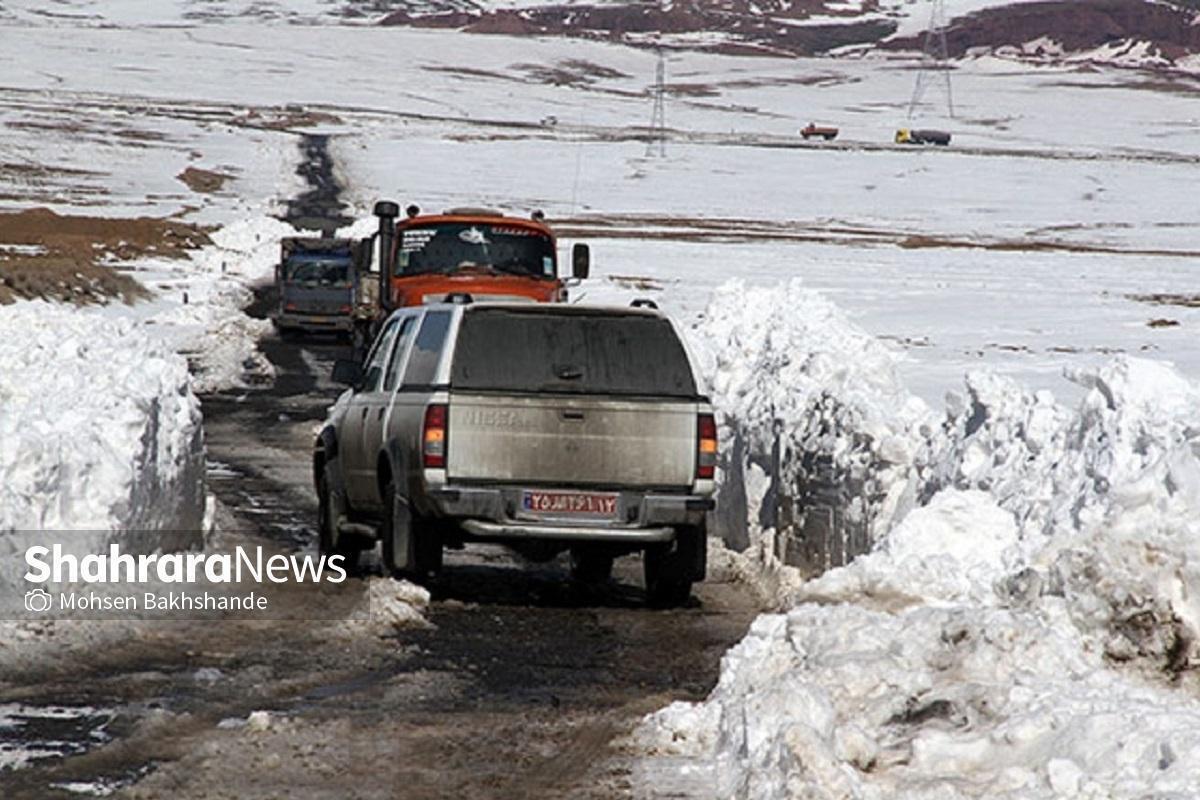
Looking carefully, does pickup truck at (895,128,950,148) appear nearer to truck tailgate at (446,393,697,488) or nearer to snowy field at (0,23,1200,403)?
snowy field at (0,23,1200,403)

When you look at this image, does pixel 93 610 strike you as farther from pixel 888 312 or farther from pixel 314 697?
pixel 888 312

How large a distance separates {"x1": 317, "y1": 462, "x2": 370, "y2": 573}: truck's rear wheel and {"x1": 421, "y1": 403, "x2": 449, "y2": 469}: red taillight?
209cm

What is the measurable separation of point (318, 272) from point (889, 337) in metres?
10.9

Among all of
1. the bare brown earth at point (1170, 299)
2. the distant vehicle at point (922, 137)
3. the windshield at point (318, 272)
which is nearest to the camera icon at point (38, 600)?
the windshield at point (318, 272)

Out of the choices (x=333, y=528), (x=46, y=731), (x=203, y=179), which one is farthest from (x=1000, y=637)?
(x=203, y=179)

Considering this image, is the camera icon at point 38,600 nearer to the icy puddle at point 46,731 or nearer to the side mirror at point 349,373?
the icy puddle at point 46,731

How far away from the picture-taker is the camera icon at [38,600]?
10.7m

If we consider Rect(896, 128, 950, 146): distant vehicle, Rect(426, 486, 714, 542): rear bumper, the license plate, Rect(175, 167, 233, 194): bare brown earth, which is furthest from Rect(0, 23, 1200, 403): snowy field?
the license plate

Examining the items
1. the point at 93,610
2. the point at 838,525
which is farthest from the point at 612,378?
the point at 93,610

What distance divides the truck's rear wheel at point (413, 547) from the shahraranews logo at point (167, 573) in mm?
858

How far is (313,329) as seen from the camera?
3919cm

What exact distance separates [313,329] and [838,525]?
26.6 meters

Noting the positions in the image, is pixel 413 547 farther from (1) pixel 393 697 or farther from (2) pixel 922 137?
(2) pixel 922 137

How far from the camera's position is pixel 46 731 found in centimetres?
813
